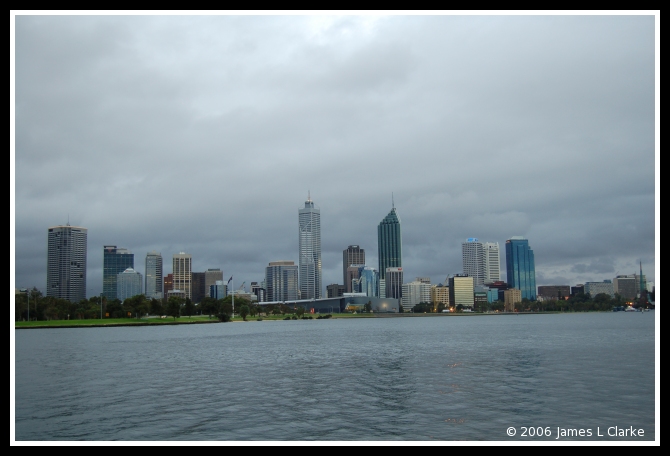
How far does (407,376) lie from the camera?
52.5 metres

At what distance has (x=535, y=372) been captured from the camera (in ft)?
179

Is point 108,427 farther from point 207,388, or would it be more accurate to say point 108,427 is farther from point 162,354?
point 162,354

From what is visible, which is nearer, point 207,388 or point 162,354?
point 207,388

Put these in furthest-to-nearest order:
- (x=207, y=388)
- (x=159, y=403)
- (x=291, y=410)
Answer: (x=207, y=388) < (x=159, y=403) < (x=291, y=410)
